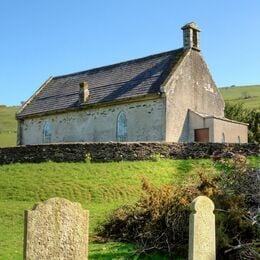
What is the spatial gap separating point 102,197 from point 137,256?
8.72 meters

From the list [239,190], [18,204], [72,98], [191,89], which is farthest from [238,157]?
[72,98]

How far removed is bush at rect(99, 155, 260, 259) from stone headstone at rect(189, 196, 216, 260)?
1.54m

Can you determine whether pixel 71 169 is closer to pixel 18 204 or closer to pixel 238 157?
pixel 18 204

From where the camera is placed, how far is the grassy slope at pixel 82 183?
61.6 feet

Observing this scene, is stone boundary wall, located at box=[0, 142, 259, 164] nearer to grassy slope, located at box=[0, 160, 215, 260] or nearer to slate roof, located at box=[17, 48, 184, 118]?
grassy slope, located at box=[0, 160, 215, 260]

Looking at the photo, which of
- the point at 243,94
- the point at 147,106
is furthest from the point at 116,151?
the point at 243,94

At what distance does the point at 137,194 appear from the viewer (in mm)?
21922

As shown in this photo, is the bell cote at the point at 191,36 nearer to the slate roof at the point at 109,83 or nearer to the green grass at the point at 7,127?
the slate roof at the point at 109,83

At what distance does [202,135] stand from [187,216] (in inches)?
865

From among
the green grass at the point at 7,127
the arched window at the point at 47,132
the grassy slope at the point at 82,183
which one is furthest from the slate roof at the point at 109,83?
the green grass at the point at 7,127

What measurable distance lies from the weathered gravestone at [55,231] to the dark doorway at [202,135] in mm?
26548

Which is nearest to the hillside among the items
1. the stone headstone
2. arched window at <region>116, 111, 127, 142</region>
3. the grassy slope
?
arched window at <region>116, 111, 127, 142</region>

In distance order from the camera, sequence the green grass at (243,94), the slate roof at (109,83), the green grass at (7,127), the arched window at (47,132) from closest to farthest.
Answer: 1. the slate roof at (109,83)
2. the arched window at (47,132)
3. the green grass at (7,127)
4. the green grass at (243,94)

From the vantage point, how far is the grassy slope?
18770mm
